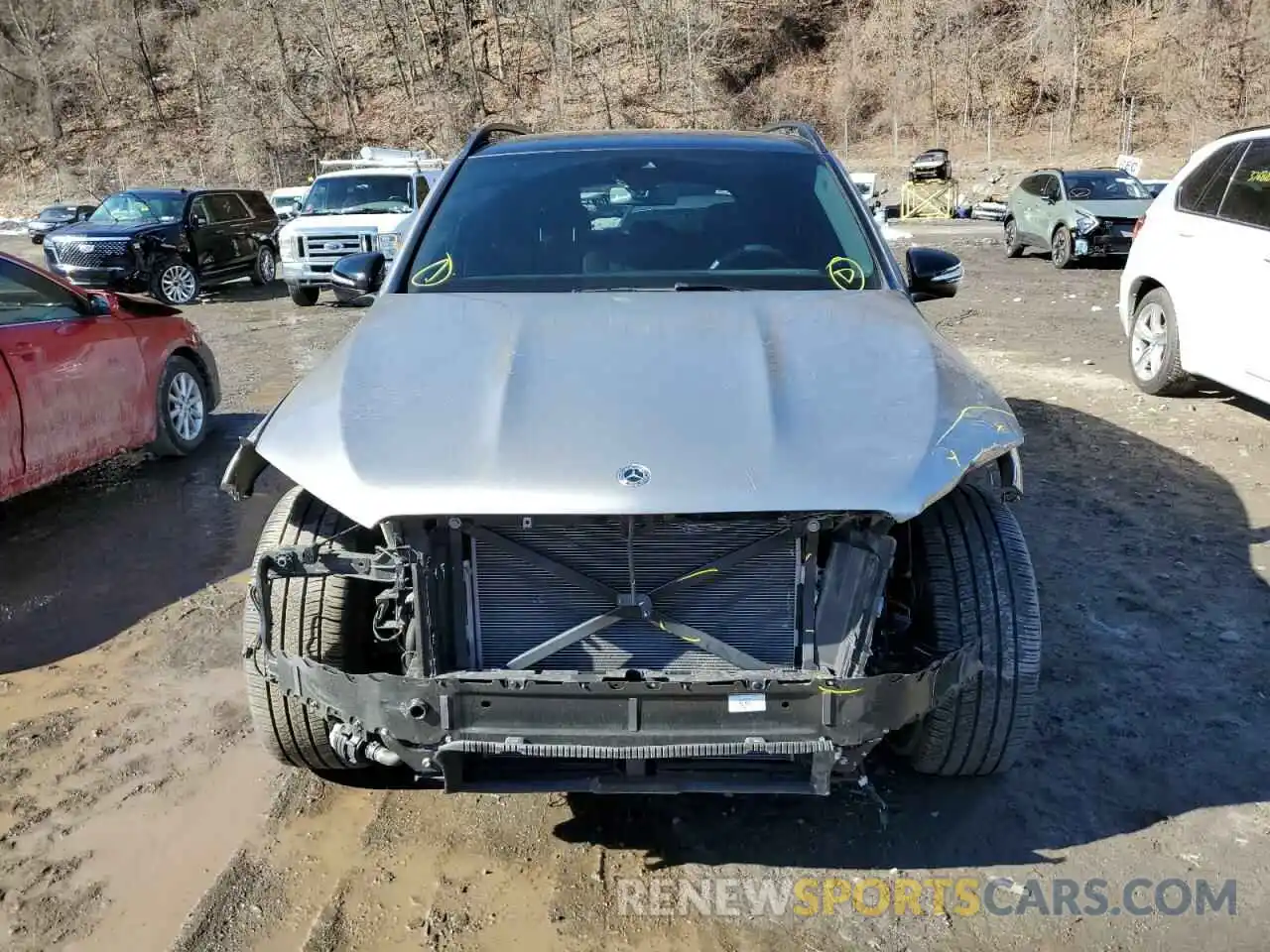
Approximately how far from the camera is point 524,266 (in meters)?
3.61

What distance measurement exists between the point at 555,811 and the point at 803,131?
319 cm

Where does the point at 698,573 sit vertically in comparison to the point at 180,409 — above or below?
above

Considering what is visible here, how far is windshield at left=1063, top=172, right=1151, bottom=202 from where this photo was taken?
17516mm

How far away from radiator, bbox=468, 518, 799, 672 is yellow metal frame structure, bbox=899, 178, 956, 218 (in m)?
29.7

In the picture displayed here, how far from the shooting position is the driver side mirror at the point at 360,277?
4051 mm

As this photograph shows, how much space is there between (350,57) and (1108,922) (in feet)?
192

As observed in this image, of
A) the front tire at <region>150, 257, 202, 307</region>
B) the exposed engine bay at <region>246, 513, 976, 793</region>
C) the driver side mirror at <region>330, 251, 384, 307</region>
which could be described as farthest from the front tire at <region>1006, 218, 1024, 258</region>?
the exposed engine bay at <region>246, 513, 976, 793</region>

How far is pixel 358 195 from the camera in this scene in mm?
14883

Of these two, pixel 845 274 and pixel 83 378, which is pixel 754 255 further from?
pixel 83 378

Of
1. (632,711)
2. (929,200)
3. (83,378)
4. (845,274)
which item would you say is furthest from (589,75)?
(632,711)

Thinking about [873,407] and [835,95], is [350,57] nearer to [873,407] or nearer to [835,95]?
[835,95]

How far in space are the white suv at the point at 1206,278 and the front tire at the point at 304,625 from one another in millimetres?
5787

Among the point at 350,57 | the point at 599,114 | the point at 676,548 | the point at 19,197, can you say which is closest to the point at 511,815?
the point at 676,548

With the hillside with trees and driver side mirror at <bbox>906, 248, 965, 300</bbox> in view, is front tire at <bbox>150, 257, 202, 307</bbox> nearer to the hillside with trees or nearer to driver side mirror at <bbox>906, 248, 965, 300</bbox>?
driver side mirror at <bbox>906, 248, 965, 300</bbox>
